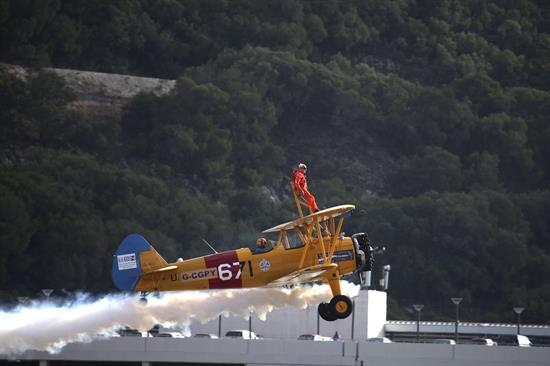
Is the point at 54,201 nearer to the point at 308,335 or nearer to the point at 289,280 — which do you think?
the point at 308,335

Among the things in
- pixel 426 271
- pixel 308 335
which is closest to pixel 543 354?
pixel 308 335

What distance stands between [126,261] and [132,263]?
7.5 inches

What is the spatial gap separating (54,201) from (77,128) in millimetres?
19957

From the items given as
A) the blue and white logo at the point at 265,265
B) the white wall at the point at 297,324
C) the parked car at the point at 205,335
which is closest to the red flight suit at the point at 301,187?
the blue and white logo at the point at 265,265

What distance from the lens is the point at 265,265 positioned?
38.7m

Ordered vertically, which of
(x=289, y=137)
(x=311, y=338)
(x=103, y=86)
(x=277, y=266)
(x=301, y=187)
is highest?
(x=103, y=86)

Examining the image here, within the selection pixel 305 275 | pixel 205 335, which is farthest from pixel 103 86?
pixel 305 275

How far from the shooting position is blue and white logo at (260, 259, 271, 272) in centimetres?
3866

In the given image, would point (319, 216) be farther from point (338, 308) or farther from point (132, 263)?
point (132, 263)

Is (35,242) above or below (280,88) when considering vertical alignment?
below

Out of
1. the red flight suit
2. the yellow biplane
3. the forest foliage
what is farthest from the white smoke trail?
the forest foliage

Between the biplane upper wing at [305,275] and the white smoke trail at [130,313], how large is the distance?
5.80ft

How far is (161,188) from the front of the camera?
10219 centimetres

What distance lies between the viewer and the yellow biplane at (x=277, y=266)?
1513 inches
